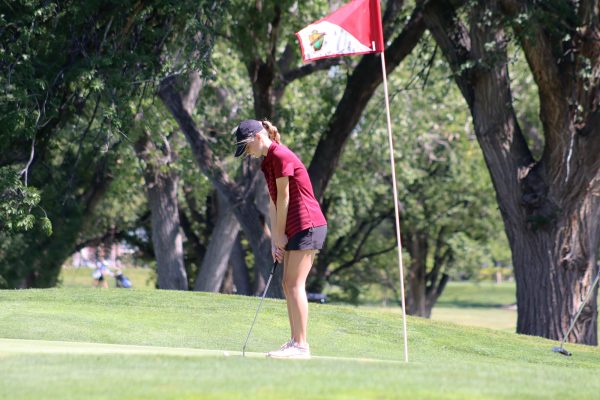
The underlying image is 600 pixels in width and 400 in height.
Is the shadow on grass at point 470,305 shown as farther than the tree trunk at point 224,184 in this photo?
Yes

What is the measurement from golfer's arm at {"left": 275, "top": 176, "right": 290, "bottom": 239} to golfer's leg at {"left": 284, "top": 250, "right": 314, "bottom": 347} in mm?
286

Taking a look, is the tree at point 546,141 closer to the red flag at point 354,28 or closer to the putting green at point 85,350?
the red flag at point 354,28

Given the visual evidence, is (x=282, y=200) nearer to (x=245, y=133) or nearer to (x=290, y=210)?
(x=290, y=210)

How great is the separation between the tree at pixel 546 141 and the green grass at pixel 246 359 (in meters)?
2.78

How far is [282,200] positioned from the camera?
28.7ft

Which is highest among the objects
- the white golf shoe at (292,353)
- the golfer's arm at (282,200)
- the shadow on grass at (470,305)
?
the shadow on grass at (470,305)

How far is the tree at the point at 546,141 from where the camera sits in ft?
52.7

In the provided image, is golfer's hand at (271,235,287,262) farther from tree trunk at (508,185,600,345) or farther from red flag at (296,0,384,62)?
tree trunk at (508,185,600,345)

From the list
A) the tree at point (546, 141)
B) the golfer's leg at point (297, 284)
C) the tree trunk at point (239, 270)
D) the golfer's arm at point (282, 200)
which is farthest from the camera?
the tree trunk at point (239, 270)

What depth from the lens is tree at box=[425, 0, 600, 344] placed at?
16062 mm

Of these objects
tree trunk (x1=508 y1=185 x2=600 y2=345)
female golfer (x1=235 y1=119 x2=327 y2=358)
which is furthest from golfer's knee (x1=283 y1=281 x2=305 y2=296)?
tree trunk (x1=508 y1=185 x2=600 y2=345)

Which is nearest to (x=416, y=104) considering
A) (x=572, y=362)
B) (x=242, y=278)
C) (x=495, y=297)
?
(x=242, y=278)

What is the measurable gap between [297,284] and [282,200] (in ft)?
2.31

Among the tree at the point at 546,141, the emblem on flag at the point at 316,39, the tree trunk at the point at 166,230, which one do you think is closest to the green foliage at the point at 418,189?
the tree trunk at the point at 166,230
